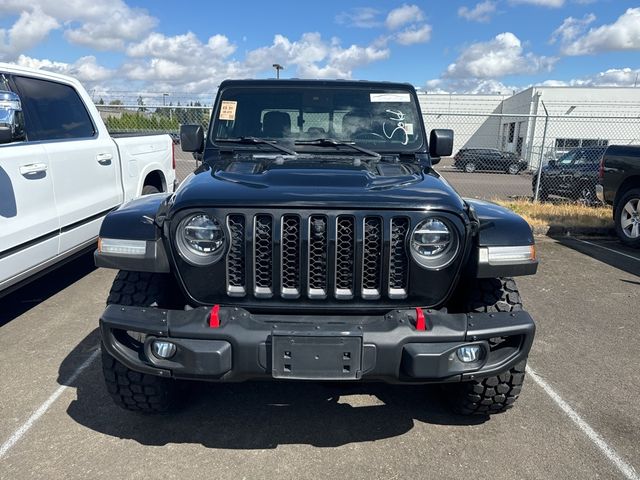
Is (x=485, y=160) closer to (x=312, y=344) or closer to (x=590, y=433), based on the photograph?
(x=590, y=433)

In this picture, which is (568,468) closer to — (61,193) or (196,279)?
(196,279)

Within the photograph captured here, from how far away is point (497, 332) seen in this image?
232 centimetres

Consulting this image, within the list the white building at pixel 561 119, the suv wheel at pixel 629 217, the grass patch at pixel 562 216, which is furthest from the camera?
the white building at pixel 561 119

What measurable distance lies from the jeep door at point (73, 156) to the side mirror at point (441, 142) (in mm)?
3063

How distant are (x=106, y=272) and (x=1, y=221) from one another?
7.41 feet

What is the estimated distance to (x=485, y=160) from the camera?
23672 mm

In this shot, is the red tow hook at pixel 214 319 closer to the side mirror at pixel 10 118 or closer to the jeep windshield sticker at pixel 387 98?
the side mirror at pixel 10 118

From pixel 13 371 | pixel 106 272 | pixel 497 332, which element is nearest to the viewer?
pixel 497 332

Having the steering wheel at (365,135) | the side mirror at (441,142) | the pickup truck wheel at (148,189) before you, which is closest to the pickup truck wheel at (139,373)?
the steering wheel at (365,135)

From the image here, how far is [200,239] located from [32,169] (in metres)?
2.23

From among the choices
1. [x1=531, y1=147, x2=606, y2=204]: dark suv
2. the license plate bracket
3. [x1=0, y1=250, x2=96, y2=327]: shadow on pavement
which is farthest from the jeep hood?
[x1=531, y1=147, x2=606, y2=204]: dark suv

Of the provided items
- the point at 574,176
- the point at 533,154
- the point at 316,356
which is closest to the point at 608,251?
the point at 574,176

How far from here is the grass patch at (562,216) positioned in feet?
27.6

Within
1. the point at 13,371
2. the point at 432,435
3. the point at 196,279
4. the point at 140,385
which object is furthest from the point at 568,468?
the point at 13,371
